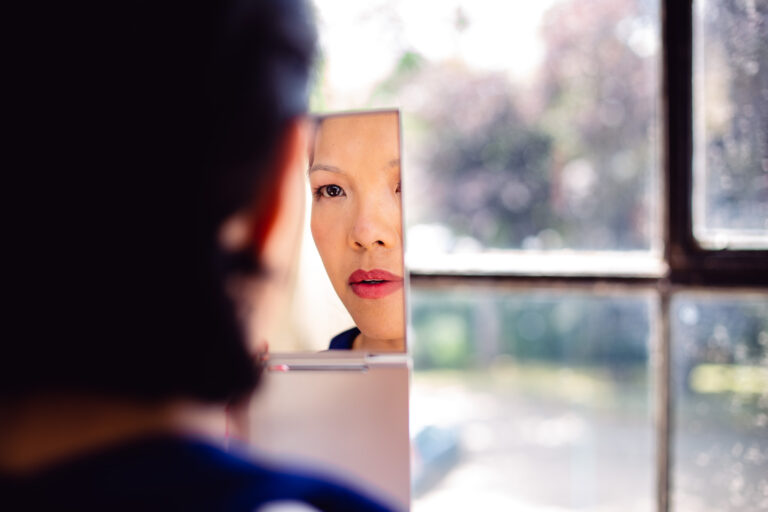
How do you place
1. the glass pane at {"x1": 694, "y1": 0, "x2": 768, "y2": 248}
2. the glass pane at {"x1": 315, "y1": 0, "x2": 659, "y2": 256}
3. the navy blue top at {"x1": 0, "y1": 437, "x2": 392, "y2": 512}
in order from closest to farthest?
1. the navy blue top at {"x1": 0, "y1": 437, "x2": 392, "y2": 512}
2. the glass pane at {"x1": 694, "y1": 0, "x2": 768, "y2": 248}
3. the glass pane at {"x1": 315, "y1": 0, "x2": 659, "y2": 256}

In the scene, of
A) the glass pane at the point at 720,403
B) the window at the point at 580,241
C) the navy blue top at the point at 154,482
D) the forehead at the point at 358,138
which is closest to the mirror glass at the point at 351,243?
the forehead at the point at 358,138

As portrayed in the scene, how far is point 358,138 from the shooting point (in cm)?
106

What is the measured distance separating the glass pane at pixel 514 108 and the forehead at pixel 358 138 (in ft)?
1.11

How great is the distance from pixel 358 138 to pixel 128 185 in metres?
0.50

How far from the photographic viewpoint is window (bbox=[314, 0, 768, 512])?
50.8 inches

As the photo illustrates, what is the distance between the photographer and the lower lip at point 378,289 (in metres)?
1.08

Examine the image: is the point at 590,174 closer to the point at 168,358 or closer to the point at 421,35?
the point at 421,35

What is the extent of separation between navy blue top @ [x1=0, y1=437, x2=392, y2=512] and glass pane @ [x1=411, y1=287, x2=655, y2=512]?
2.92 feet

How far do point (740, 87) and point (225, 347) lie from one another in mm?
1134

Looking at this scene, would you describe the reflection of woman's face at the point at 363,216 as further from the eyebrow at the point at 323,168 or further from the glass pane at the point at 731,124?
the glass pane at the point at 731,124

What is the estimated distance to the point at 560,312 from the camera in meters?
1.47

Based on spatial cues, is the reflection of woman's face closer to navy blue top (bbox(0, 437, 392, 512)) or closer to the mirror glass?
the mirror glass

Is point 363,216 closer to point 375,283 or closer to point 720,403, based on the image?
A: point 375,283

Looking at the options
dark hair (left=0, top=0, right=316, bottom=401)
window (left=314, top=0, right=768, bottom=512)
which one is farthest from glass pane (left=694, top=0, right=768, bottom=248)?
dark hair (left=0, top=0, right=316, bottom=401)
